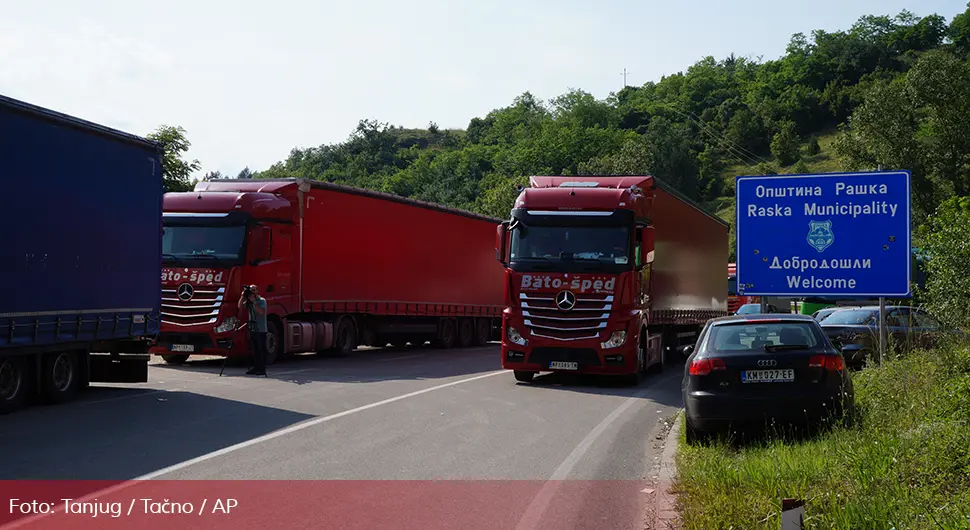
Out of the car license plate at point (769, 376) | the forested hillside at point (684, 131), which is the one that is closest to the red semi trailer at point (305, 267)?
the car license plate at point (769, 376)

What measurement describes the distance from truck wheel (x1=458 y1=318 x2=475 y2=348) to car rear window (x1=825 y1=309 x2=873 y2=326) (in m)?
13.3

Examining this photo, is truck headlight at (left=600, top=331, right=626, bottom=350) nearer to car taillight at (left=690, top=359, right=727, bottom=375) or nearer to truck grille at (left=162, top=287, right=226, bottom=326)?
car taillight at (left=690, top=359, right=727, bottom=375)

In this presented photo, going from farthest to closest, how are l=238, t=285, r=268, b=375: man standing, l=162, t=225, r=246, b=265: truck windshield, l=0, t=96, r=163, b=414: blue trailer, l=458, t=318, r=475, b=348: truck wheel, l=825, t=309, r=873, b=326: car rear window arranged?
l=458, t=318, r=475, b=348: truck wheel, l=162, t=225, r=246, b=265: truck windshield, l=825, t=309, r=873, b=326: car rear window, l=238, t=285, r=268, b=375: man standing, l=0, t=96, r=163, b=414: blue trailer

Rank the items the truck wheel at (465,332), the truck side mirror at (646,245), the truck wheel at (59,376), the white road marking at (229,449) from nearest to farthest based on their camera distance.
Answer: the white road marking at (229,449)
the truck wheel at (59,376)
the truck side mirror at (646,245)
the truck wheel at (465,332)

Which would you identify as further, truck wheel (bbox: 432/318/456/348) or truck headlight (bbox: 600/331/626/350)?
truck wheel (bbox: 432/318/456/348)

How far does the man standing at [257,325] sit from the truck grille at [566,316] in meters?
4.92

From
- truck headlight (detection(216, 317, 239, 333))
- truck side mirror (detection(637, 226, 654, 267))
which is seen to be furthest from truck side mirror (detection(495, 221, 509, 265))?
truck headlight (detection(216, 317, 239, 333))

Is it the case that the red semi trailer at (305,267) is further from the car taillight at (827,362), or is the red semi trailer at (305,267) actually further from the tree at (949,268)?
the car taillight at (827,362)

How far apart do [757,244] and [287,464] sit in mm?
8689

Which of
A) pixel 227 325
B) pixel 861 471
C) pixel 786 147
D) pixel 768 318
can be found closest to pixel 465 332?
pixel 227 325

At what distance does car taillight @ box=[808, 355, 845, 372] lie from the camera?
32.9 ft

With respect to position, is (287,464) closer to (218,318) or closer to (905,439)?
(905,439)

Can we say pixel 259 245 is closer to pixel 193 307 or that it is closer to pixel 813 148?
pixel 193 307

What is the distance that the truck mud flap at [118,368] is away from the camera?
14977mm
